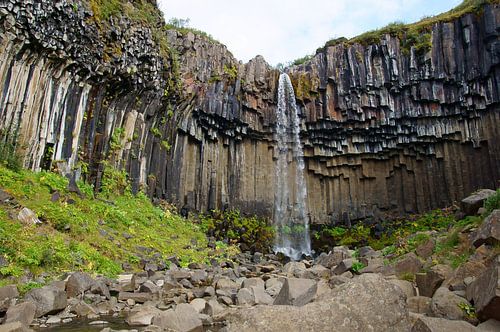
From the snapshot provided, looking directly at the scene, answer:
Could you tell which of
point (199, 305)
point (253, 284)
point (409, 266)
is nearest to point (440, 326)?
point (409, 266)

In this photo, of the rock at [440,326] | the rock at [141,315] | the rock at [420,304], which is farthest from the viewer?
the rock at [141,315]

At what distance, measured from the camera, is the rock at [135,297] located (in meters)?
8.85

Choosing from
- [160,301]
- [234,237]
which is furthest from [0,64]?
[234,237]

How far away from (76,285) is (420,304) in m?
6.95

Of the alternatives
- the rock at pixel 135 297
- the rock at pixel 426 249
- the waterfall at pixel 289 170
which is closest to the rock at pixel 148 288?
the rock at pixel 135 297

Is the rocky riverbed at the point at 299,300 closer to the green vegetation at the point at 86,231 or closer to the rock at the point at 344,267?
the rock at the point at 344,267

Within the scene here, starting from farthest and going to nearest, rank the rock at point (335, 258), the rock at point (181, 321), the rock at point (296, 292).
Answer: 1. the rock at point (335, 258)
2. the rock at point (296, 292)
3. the rock at point (181, 321)

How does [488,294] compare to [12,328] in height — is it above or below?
above

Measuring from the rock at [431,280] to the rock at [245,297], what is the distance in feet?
12.5

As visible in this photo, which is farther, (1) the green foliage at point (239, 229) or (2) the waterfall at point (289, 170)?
(2) the waterfall at point (289, 170)

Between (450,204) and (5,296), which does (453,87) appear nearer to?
(450,204)

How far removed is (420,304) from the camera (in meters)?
5.80

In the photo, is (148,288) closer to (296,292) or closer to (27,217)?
(296,292)

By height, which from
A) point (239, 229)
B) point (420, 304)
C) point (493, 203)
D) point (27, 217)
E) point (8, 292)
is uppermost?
point (493, 203)
